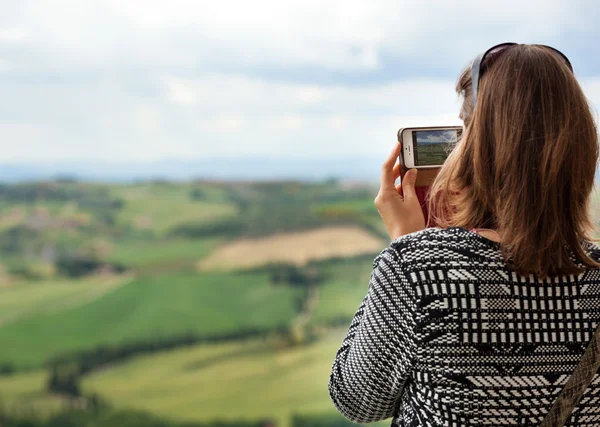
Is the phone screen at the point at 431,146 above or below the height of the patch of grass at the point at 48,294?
above

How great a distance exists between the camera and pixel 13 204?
1.81 m

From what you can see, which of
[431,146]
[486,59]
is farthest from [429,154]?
[486,59]

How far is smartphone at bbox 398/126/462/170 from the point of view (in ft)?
2.92

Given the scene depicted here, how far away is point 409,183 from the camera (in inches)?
34.4

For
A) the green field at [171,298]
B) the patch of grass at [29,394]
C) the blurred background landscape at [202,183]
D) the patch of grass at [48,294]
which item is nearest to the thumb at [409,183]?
the blurred background landscape at [202,183]

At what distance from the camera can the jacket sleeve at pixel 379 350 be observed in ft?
2.35

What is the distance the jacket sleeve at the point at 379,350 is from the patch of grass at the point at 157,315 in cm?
118

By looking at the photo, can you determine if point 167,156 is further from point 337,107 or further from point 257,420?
point 257,420

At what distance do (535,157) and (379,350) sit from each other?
0.28 meters

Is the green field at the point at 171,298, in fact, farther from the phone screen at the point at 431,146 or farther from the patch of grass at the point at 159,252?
the phone screen at the point at 431,146

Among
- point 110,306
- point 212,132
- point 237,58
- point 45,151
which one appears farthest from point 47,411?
point 237,58

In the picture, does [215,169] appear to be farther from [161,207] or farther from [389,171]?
[389,171]

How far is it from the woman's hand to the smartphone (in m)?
0.02

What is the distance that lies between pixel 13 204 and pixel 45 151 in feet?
0.60
